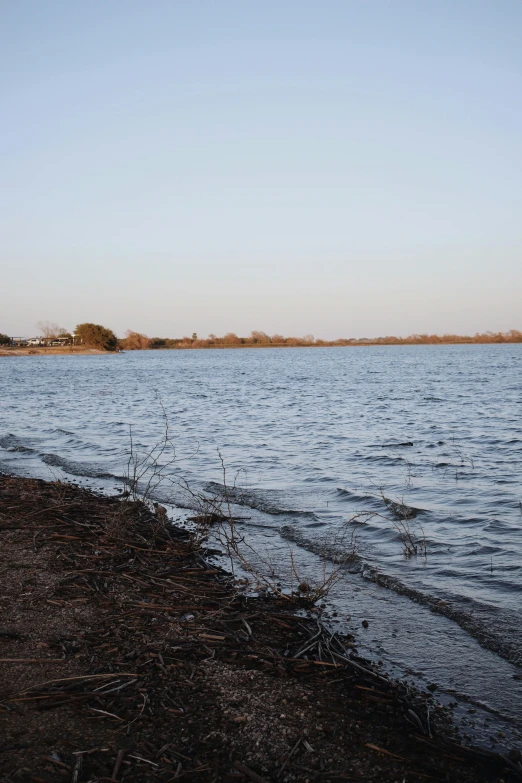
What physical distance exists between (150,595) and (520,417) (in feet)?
73.4

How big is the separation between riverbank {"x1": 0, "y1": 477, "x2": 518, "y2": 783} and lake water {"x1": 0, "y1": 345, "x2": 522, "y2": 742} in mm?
761

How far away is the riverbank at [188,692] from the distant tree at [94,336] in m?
162

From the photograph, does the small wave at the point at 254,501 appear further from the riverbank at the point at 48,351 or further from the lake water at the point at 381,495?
the riverbank at the point at 48,351

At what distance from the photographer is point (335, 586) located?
23.3ft

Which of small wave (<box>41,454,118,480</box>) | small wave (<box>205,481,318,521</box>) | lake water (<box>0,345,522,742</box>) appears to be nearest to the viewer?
lake water (<box>0,345,522,742</box>)

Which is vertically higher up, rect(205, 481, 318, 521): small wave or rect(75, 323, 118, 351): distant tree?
rect(75, 323, 118, 351): distant tree

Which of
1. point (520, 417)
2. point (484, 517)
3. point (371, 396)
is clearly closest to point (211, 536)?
point (484, 517)

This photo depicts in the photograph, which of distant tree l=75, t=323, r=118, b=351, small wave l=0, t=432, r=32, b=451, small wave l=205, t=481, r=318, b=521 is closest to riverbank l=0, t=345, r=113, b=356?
distant tree l=75, t=323, r=118, b=351

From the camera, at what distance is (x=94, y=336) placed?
161875 mm

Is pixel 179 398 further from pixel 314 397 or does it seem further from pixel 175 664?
pixel 175 664

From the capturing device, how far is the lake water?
563cm

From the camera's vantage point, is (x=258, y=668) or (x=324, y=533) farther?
(x=324, y=533)

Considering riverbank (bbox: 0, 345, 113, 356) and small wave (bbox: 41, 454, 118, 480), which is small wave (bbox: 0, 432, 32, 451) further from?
riverbank (bbox: 0, 345, 113, 356)

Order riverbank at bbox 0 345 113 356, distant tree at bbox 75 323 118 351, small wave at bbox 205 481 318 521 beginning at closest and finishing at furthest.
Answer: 1. small wave at bbox 205 481 318 521
2. riverbank at bbox 0 345 113 356
3. distant tree at bbox 75 323 118 351
